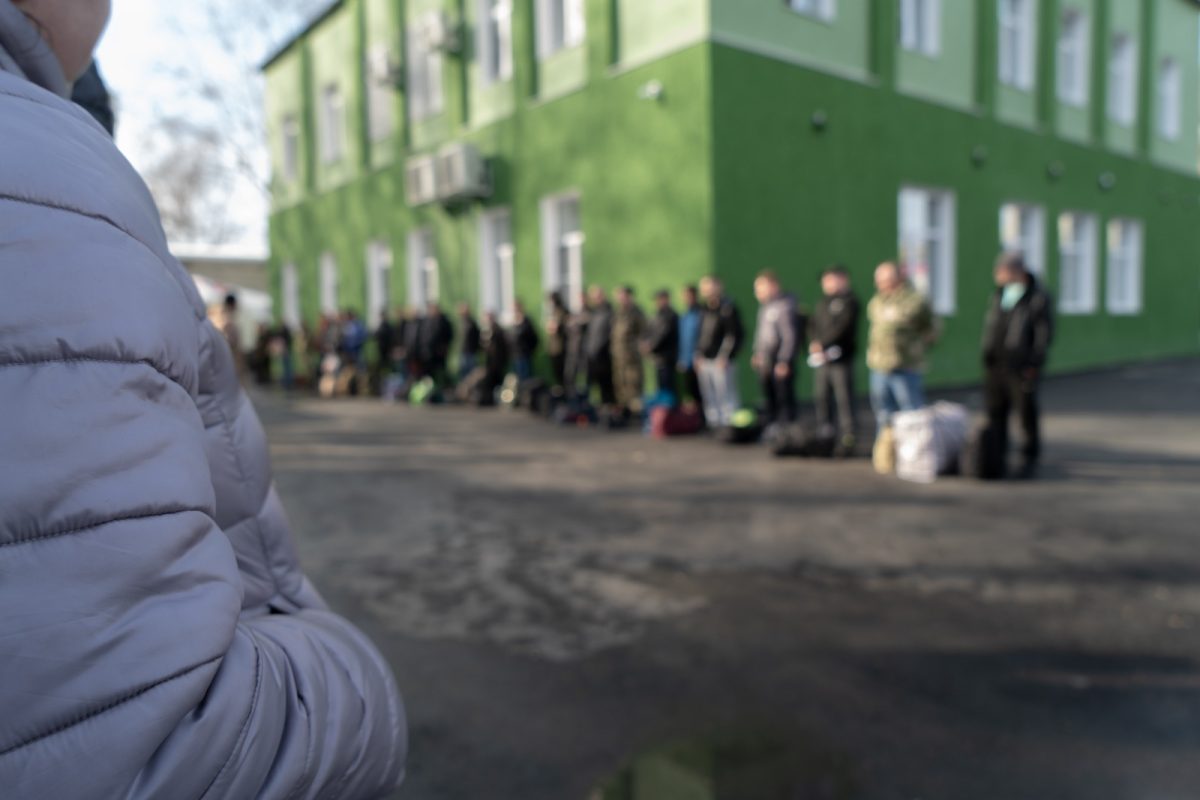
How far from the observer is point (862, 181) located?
14.5 meters

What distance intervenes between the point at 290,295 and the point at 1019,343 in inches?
878

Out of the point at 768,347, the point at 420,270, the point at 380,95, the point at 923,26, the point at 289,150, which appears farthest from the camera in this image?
the point at 289,150

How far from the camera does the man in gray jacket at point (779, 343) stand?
995cm

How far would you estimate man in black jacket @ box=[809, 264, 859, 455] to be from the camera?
29.6 feet

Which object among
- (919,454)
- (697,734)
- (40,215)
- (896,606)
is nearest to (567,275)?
(919,454)

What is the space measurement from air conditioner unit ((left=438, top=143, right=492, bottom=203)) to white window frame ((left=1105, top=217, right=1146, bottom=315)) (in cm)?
1484

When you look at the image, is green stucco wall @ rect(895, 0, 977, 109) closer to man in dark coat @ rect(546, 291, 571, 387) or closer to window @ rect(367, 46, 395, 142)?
man in dark coat @ rect(546, 291, 571, 387)

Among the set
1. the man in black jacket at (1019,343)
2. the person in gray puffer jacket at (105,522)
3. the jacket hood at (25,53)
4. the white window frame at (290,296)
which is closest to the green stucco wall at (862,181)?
the man in black jacket at (1019,343)

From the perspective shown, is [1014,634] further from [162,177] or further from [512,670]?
[162,177]

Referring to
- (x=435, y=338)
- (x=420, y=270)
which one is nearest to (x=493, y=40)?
(x=420, y=270)

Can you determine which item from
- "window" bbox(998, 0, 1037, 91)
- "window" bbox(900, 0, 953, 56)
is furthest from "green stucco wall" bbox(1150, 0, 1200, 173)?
"window" bbox(900, 0, 953, 56)

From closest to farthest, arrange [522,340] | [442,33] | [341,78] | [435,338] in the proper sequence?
[522,340]
[435,338]
[442,33]
[341,78]

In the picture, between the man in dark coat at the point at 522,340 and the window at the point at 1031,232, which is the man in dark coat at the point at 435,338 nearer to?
the man in dark coat at the point at 522,340

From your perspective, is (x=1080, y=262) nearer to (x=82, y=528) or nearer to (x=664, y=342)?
(x=664, y=342)
